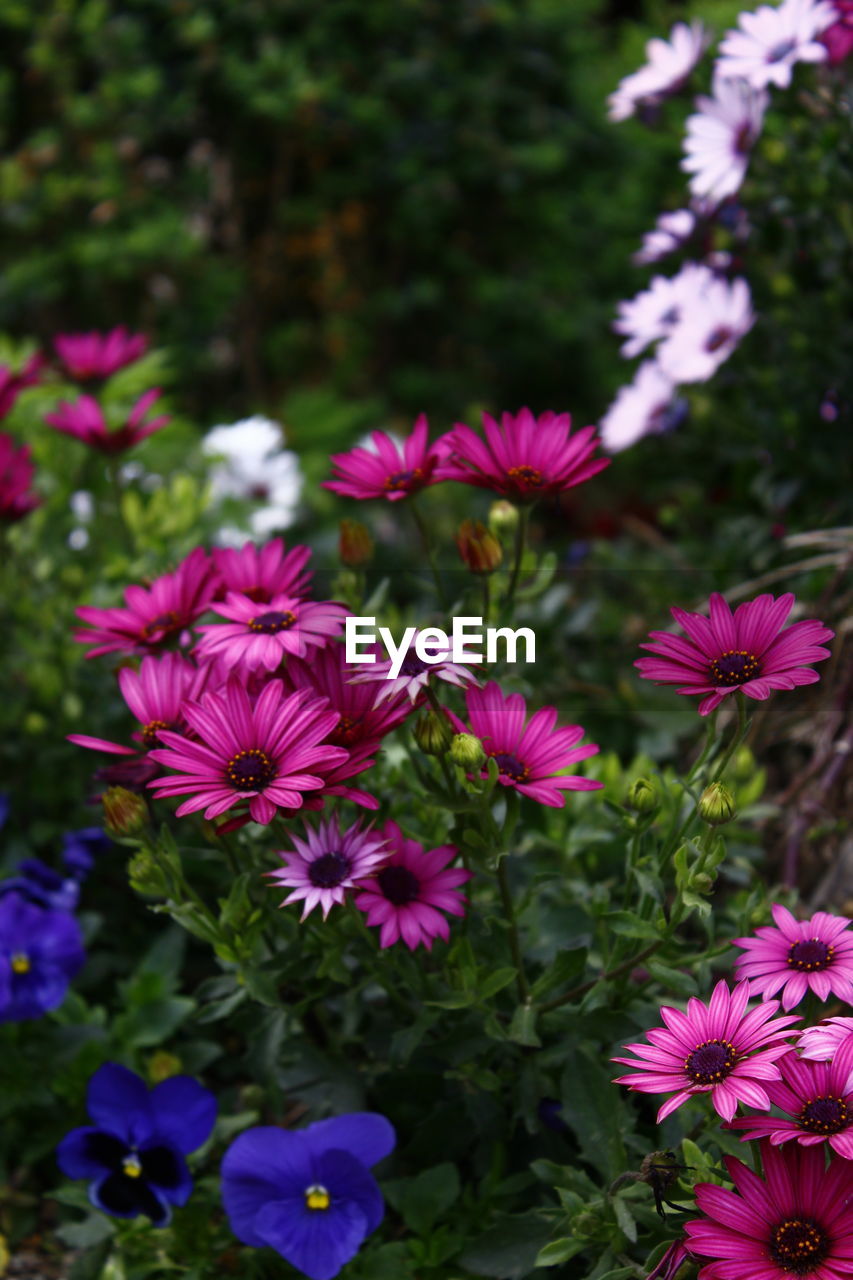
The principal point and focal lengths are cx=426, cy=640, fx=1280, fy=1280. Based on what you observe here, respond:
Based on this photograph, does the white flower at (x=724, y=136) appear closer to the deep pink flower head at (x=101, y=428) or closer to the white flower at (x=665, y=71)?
the white flower at (x=665, y=71)

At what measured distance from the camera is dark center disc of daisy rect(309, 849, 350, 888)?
3.32 feet

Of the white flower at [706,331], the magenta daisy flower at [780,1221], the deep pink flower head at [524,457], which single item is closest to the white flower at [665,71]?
the white flower at [706,331]

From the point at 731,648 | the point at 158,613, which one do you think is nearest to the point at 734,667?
the point at 731,648

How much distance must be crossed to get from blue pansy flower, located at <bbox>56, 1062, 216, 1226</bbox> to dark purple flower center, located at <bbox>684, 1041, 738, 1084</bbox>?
595mm

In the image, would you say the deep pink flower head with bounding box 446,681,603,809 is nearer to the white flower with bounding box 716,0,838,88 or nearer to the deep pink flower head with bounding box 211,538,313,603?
the deep pink flower head with bounding box 211,538,313,603

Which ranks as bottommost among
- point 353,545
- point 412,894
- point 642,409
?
point 412,894

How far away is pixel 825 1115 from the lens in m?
0.85

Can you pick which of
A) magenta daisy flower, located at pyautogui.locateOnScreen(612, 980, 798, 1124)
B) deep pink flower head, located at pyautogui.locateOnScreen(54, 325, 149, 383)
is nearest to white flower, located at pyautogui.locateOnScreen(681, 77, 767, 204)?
deep pink flower head, located at pyautogui.locateOnScreen(54, 325, 149, 383)

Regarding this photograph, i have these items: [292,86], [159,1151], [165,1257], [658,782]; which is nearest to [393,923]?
[658,782]

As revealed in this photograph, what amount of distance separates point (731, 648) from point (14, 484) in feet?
3.24

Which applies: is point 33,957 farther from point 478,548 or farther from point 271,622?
point 478,548

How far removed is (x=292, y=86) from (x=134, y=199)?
21.7 inches

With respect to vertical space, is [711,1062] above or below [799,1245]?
above

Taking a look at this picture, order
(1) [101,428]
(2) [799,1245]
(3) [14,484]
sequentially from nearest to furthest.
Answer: (2) [799,1245]
(3) [14,484]
(1) [101,428]
